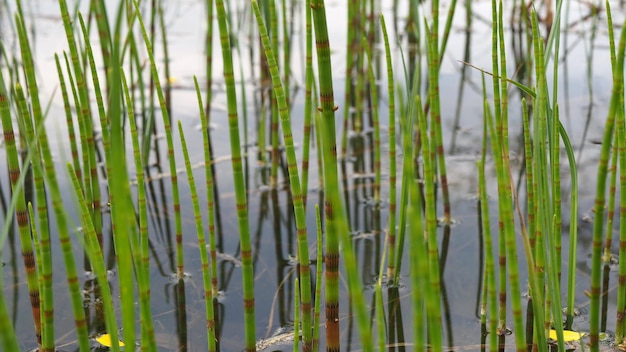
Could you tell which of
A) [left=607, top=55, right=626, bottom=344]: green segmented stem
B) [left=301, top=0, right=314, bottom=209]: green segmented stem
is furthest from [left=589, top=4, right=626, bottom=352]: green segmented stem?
[left=301, top=0, right=314, bottom=209]: green segmented stem

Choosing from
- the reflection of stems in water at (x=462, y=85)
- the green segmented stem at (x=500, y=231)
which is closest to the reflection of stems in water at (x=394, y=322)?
the green segmented stem at (x=500, y=231)

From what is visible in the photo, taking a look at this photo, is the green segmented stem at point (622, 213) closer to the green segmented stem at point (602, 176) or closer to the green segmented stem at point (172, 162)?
the green segmented stem at point (602, 176)

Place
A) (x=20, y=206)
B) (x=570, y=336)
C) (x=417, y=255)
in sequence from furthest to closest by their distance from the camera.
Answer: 1. (x=570, y=336)
2. (x=20, y=206)
3. (x=417, y=255)

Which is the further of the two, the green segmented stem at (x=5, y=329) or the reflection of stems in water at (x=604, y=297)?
the reflection of stems in water at (x=604, y=297)

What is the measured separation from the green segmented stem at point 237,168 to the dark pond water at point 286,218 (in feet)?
0.70

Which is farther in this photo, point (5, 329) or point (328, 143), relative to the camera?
point (328, 143)

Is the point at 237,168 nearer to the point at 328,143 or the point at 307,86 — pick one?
the point at 328,143

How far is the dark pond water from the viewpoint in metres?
1.44

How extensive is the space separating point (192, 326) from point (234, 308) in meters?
0.11

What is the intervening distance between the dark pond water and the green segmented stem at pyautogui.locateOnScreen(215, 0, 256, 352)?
212mm

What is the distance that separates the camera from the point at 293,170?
3.18 ft

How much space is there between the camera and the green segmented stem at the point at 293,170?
0.92 metres

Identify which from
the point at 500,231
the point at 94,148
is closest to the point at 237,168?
the point at 500,231

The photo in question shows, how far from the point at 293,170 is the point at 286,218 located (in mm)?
980
